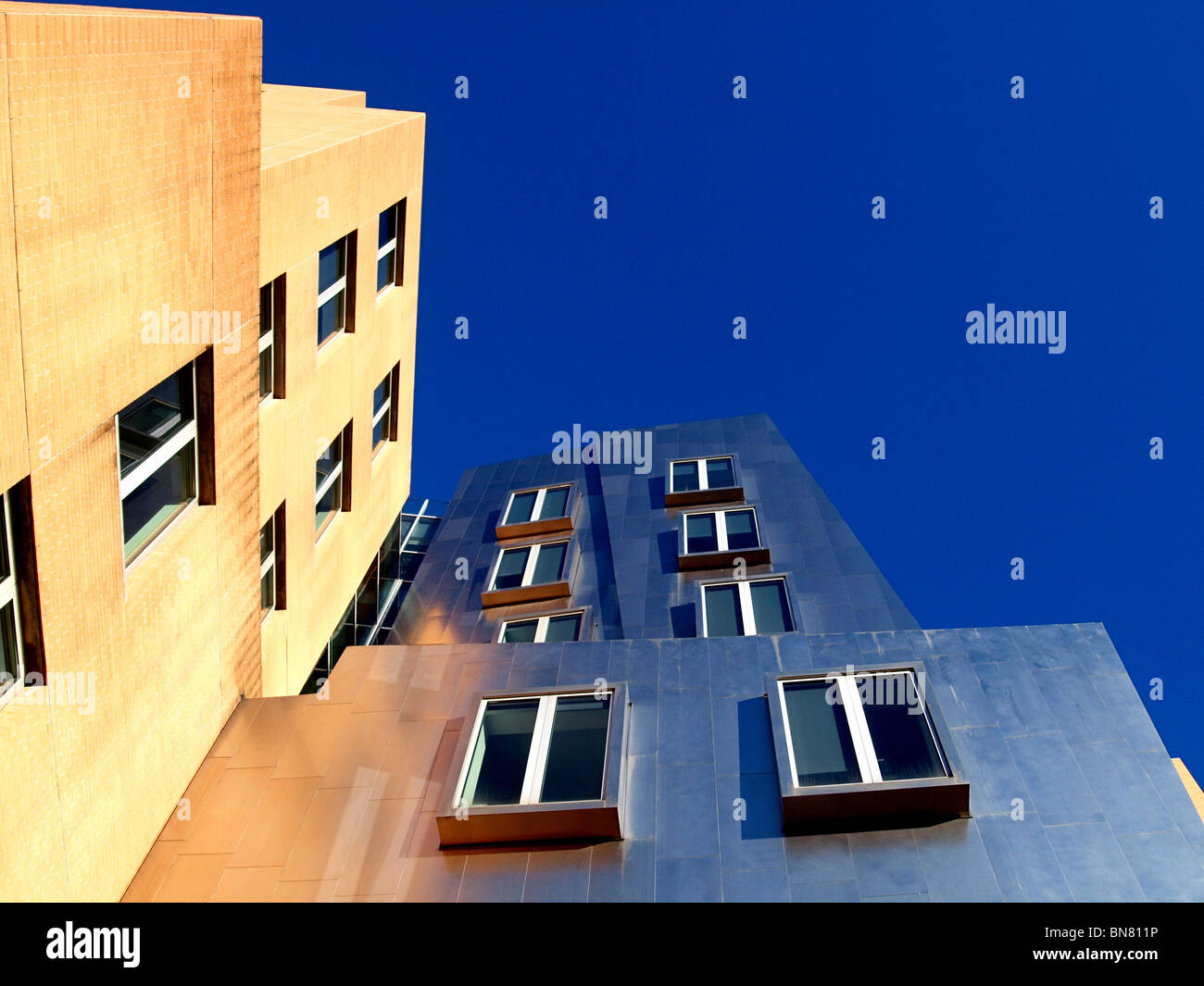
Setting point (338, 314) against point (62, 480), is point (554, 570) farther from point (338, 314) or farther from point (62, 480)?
point (62, 480)

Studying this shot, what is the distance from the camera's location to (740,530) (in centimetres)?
2473

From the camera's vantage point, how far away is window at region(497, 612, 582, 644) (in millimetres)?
22453

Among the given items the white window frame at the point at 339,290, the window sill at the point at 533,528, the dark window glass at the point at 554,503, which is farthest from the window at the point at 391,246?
the dark window glass at the point at 554,503

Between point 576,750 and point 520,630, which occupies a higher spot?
point 576,750

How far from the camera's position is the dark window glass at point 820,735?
11789 millimetres

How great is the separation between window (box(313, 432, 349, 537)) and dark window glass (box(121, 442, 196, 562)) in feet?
23.4

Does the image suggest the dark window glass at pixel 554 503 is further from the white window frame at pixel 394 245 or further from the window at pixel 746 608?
the white window frame at pixel 394 245

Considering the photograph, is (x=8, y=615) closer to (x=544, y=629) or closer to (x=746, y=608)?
(x=544, y=629)

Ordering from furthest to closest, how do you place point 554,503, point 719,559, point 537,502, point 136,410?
1. point 537,502
2. point 554,503
3. point 719,559
4. point 136,410

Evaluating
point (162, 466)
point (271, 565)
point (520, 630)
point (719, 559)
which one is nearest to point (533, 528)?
point (520, 630)

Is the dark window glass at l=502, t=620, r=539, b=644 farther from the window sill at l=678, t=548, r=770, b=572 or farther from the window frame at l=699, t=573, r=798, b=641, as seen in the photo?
the window frame at l=699, t=573, r=798, b=641

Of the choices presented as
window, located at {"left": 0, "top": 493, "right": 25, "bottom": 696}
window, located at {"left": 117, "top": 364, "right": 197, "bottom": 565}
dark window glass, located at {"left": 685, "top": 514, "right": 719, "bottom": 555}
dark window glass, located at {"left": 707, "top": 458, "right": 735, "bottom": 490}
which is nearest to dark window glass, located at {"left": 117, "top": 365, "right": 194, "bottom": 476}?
window, located at {"left": 117, "top": 364, "right": 197, "bottom": 565}

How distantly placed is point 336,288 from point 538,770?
1265cm
